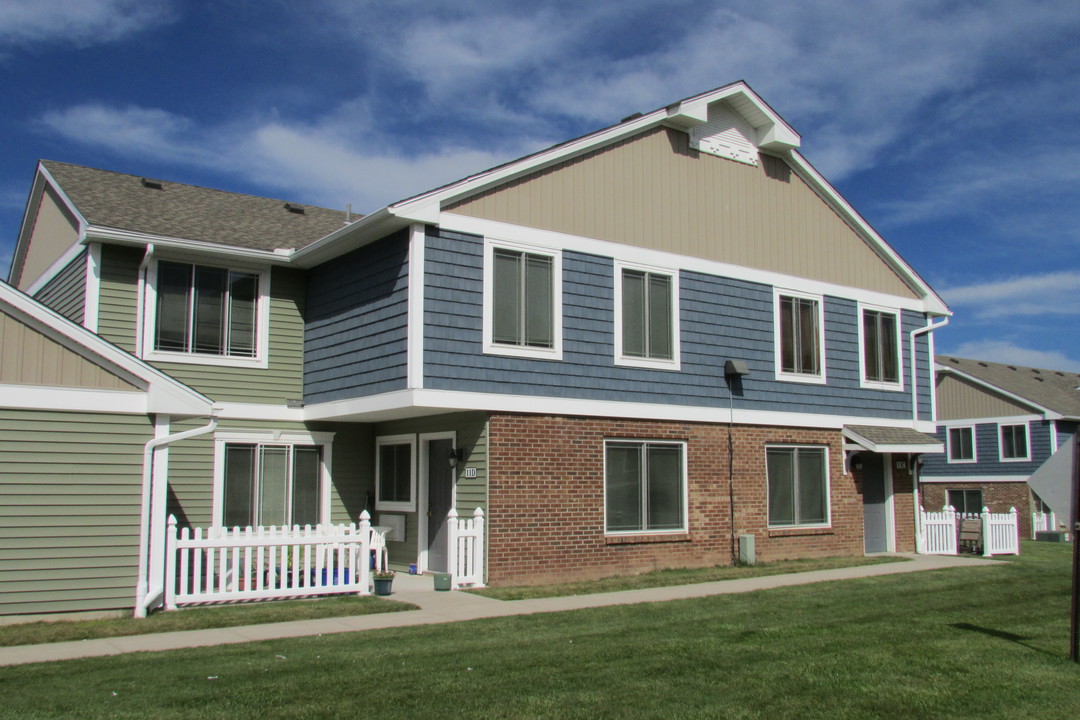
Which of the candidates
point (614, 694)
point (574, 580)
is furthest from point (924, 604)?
point (614, 694)

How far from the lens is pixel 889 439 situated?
19875mm

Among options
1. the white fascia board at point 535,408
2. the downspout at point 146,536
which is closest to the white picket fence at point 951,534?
the white fascia board at point 535,408

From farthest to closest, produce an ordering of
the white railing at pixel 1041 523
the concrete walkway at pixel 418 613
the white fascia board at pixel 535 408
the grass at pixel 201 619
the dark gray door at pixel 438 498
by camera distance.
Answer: the white railing at pixel 1041 523 → the dark gray door at pixel 438 498 → the white fascia board at pixel 535 408 → the grass at pixel 201 619 → the concrete walkway at pixel 418 613

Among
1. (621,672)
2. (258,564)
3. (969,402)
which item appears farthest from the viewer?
(969,402)

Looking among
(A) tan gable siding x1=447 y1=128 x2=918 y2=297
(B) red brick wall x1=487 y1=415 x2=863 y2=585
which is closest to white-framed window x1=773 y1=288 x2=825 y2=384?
(A) tan gable siding x1=447 y1=128 x2=918 y2=297

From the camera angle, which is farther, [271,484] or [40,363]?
[271,484]

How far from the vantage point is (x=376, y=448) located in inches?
710

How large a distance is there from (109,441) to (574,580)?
7.30 metres

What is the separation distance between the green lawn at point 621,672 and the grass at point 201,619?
1.54 metres

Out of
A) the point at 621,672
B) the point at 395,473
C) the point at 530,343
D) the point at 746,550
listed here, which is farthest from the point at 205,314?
the point at 621,672

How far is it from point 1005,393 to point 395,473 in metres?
28.3

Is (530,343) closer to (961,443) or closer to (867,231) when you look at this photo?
(867,231)

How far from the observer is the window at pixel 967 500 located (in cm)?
3830

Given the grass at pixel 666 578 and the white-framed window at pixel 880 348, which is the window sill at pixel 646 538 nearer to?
the grass at pixel 666 578
